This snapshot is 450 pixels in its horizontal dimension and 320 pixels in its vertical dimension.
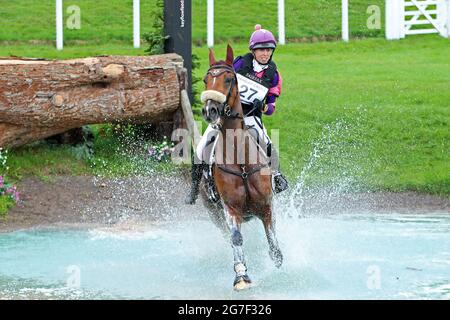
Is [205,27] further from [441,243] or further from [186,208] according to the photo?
[441,243]

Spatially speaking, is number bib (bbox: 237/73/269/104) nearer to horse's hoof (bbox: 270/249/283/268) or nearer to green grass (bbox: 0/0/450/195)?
horse's hoof (bbox: 270/249/283/268)

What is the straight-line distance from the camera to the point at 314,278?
11156 mm

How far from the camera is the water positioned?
34.9 ft

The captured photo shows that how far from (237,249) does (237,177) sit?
70 cm

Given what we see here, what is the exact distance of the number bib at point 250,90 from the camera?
11.4 meters

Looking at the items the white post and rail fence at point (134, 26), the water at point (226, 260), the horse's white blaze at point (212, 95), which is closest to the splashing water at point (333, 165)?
the water at point (226, 260)

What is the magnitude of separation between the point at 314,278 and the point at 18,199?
5.38 m

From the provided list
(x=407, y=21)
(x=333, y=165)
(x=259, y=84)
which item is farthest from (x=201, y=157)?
(x=407, y=21)

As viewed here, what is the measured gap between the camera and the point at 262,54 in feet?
37.8

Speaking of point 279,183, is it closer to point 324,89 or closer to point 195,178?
point 195,178

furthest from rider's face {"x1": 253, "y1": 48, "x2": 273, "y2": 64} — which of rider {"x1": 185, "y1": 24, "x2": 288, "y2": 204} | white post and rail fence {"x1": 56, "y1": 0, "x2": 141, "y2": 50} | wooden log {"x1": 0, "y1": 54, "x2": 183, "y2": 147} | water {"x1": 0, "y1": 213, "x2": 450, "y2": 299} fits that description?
white post and rail fence {"x1": 56, "y1": 0, "x2": 141, "y2": 50}

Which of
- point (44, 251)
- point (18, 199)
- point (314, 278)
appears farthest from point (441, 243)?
point (18, 199)

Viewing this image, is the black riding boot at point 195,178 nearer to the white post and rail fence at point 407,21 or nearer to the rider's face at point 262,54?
the rider's face at point 262,54
